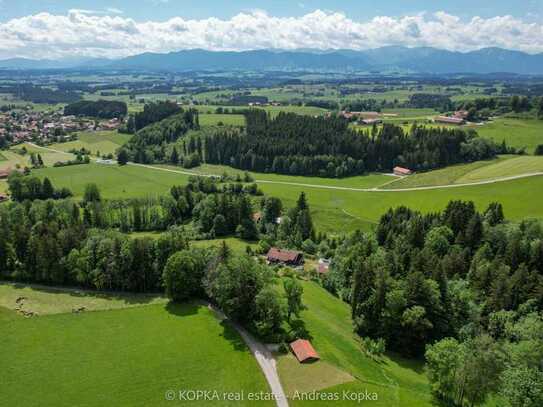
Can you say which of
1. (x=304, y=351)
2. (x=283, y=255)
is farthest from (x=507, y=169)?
(x=304, y=351)

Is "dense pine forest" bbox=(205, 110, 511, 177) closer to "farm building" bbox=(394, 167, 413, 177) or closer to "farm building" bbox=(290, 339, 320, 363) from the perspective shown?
"farm building" bbox=(394, 167, 413, 177)

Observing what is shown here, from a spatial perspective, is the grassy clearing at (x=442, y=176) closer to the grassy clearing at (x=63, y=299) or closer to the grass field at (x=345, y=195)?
the grass field at (x=345, y=195)

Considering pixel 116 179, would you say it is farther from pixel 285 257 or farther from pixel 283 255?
pixel 285 257

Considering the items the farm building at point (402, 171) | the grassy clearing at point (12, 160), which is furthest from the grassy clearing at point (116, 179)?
the farm building at point (402, 171)

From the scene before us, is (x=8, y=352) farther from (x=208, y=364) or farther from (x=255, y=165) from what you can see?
(x=255, y=165)

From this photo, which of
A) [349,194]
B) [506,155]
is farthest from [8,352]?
[506,155]

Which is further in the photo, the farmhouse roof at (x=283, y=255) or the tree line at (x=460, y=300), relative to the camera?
the farmhouse roof at (x=283, y=255)
